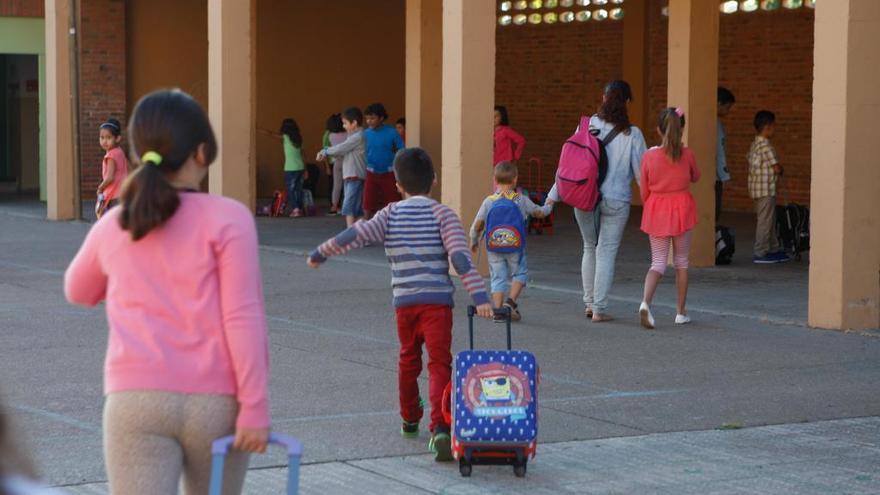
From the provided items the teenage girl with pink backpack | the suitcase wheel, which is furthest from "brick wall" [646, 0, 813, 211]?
the suitcase wheel

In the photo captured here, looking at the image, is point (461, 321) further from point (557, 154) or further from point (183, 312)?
point (557, 154)

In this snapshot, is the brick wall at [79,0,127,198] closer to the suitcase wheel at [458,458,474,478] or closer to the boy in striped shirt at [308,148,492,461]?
the boy in striped shirt at [308,148,492,461]

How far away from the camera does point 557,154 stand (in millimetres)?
26922

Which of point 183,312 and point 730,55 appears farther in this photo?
point 730,55

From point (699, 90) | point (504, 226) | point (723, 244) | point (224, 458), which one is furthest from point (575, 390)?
point (699, 90)

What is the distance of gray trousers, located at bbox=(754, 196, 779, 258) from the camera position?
16.7 m

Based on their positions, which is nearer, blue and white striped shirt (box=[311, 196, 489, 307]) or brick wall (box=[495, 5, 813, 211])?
blue and white striped shirt (box=[311, 196, 489, 307])

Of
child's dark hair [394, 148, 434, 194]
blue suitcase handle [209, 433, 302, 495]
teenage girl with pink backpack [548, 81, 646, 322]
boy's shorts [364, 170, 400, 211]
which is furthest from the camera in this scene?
boy's shorts [364, 170, 400, 211]

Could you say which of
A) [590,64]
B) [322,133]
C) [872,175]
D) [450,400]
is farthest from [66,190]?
[450,400]

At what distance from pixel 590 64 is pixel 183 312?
2292 cm

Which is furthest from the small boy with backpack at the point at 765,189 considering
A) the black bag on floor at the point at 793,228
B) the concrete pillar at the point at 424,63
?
the concrete pillar at the point at 424,63

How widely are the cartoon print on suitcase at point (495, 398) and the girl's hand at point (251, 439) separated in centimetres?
303

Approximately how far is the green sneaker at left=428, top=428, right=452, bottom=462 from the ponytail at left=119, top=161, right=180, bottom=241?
133 inches

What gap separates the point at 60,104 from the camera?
22.5 metres
